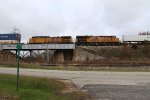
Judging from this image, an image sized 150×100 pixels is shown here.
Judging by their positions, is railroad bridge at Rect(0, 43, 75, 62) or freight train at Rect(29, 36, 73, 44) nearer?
railroad bridge at Rect(0, 43, 75, 62)

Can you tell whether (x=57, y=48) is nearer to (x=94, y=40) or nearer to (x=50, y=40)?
(x=50, y=40)

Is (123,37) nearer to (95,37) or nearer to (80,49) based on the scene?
(95,37)

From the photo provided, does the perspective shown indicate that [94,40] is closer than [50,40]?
Yes

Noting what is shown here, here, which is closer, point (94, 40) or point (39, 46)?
point (39, 46)

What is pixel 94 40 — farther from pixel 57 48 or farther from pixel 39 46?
pixel 39 46

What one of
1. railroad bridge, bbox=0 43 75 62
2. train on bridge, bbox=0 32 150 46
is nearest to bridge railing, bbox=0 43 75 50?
railroad bridge, bbox=0 43 75 62

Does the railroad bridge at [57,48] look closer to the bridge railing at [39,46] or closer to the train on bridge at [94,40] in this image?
the bridge railing at [39,46]

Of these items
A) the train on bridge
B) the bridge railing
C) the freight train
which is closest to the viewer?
the bridge railing

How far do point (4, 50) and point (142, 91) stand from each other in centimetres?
7370

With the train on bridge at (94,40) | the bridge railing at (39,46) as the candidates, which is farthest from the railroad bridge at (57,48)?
the train on bridge at (94,40)

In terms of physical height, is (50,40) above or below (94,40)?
above

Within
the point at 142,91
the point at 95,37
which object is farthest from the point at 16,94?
the point at 95,37

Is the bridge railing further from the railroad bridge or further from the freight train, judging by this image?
the freight train

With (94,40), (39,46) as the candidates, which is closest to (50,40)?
(39,46)
